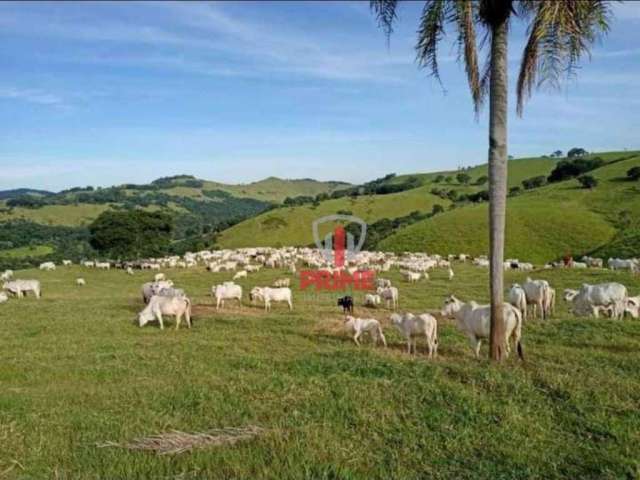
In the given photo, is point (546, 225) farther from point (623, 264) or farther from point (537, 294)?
point (537, 294)

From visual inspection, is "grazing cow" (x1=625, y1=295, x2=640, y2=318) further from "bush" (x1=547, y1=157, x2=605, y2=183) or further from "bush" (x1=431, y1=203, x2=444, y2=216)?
"bush" (x1=547, y1=157, x2=605, y2=183)

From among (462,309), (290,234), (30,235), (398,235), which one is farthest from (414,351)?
(30,235)

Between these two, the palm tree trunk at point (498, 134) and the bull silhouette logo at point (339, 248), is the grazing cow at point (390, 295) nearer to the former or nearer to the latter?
the palm tree trunk at point (498, 134)

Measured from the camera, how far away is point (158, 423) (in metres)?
8.54

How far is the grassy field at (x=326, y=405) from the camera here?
22.6 feet

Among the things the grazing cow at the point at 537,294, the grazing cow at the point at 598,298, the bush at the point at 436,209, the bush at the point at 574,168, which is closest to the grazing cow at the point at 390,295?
the grazing cow at the point at 537,294

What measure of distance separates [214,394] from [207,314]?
12980 mm

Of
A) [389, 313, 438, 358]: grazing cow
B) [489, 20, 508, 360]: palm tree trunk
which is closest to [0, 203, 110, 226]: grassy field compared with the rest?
[389, 313, 438, 358]: grazing cow

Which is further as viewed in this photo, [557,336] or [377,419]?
[557,336]

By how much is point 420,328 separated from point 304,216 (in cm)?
11238

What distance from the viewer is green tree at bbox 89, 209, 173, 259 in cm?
7000

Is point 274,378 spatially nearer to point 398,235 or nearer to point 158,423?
point 158,423

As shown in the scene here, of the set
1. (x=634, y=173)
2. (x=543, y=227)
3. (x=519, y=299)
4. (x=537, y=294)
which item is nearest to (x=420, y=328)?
(x=519, y=299)

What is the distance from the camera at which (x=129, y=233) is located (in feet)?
230
